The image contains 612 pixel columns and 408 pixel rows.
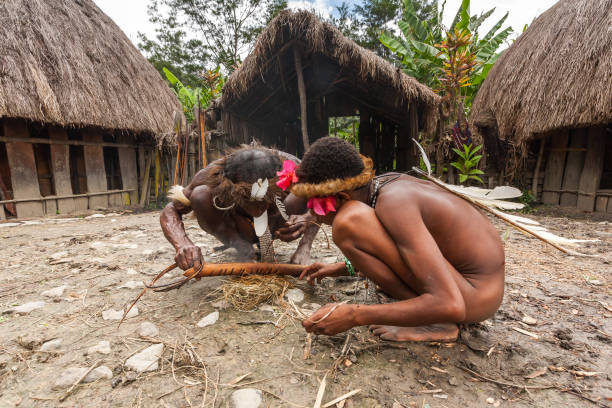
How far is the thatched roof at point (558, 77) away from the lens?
193 inches

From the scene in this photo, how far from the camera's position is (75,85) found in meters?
5.51

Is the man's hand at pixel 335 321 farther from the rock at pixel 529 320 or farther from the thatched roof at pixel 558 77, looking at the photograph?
the thatched roof at pixel 558 77

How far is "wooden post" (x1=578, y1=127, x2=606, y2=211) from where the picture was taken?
546 cm

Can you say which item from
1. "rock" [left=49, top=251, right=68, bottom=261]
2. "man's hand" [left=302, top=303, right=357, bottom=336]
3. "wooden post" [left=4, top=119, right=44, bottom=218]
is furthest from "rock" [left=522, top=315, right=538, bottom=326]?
"wooden post" [left=4, top=119, right=44, bottom=218]

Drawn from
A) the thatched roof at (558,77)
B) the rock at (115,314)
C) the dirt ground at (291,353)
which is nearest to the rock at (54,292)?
the dirt ground at (291,353)

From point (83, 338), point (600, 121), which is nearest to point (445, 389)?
point (83, 338)

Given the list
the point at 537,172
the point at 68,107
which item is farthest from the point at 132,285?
the point at 537,172

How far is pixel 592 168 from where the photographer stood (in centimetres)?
556

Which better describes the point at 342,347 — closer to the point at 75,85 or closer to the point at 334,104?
the point at 334,104

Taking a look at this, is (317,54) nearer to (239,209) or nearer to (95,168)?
(239,209)

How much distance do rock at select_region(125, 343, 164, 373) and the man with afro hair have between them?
0.72m

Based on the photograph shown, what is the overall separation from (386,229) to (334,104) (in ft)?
20.6

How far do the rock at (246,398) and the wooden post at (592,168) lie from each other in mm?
7257

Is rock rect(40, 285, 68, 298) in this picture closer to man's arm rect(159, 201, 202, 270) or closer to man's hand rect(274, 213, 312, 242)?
man's arm rect(159, 201, 202, 270)
